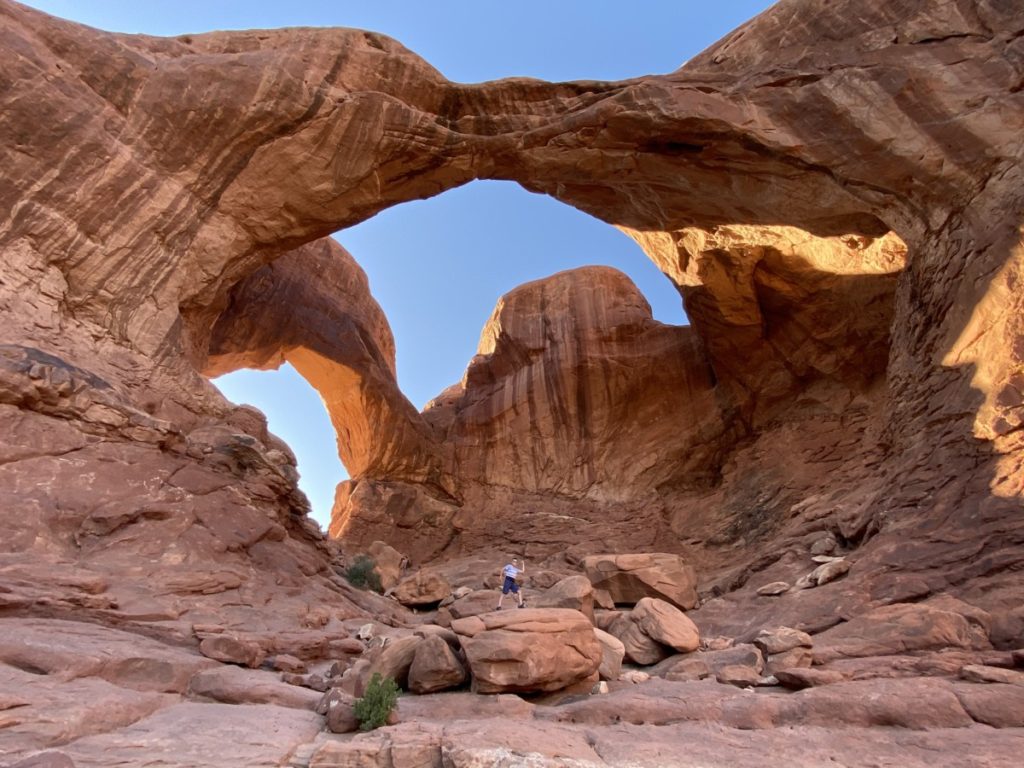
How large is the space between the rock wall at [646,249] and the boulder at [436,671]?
4.17m

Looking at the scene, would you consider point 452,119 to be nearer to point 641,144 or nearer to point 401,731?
point 641,144

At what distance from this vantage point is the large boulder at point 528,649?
702 cm

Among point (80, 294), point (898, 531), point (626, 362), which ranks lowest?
point (898, 531)

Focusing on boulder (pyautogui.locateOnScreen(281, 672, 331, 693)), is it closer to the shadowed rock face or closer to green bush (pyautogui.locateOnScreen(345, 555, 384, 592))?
the shadowed rock face

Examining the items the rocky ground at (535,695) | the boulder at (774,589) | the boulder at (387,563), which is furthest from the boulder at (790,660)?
the boulder at (387,563)

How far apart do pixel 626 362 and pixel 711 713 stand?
67.7 feet

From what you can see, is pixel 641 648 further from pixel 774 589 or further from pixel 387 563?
pixel 387 563

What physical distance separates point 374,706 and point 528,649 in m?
1.74

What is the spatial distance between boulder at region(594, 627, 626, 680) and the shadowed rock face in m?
3.26

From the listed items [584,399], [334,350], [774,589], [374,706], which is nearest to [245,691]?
[374,706]

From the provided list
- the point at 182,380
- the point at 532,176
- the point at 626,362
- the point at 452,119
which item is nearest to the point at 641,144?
the point at 532,176

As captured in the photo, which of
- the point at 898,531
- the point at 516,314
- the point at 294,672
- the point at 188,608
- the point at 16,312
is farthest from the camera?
the point at 516,314

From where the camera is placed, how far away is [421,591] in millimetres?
16500

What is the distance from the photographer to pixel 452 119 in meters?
18.9
